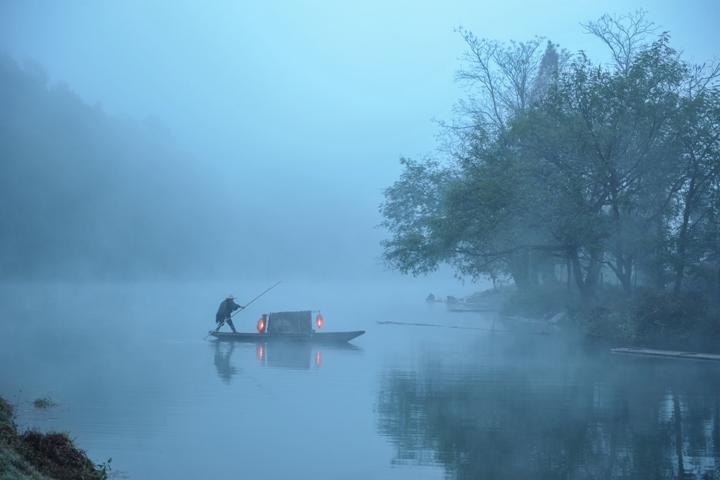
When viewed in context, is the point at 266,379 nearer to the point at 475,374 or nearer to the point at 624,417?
the point at 475,374

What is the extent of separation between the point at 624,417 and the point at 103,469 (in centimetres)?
938

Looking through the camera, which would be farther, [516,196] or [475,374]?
[516,196]

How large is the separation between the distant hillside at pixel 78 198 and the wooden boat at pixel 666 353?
247 feet

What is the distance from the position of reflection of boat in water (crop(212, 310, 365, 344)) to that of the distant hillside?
65.2 metres

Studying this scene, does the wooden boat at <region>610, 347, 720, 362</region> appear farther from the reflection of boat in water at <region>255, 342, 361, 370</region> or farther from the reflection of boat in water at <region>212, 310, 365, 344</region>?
the reflection of boat in water at <region>212, 310, 365, 344</region>

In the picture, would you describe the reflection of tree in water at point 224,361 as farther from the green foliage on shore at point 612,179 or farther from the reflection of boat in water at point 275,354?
the green foliage on shore at point 612,179

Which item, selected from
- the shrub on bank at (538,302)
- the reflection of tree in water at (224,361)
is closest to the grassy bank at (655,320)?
the shrub on bank at (538,302)

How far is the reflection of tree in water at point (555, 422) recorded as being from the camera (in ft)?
31.1

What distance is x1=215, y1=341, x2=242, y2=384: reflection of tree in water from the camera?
56.6ft

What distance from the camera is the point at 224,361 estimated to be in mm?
20016

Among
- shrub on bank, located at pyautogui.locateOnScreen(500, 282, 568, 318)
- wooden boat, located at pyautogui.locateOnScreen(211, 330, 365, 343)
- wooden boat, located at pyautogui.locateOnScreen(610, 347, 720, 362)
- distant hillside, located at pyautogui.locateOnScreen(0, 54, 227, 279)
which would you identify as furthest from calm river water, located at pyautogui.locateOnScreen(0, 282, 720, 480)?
distant hillside, located at pyautogui.locateOnScreen(0, 54, 227, 279)

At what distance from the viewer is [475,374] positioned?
58.2 ft

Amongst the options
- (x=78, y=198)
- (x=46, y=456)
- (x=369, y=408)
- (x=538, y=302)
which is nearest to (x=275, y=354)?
(x=369, y=408)

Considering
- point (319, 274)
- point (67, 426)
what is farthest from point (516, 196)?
point (319, 274)
